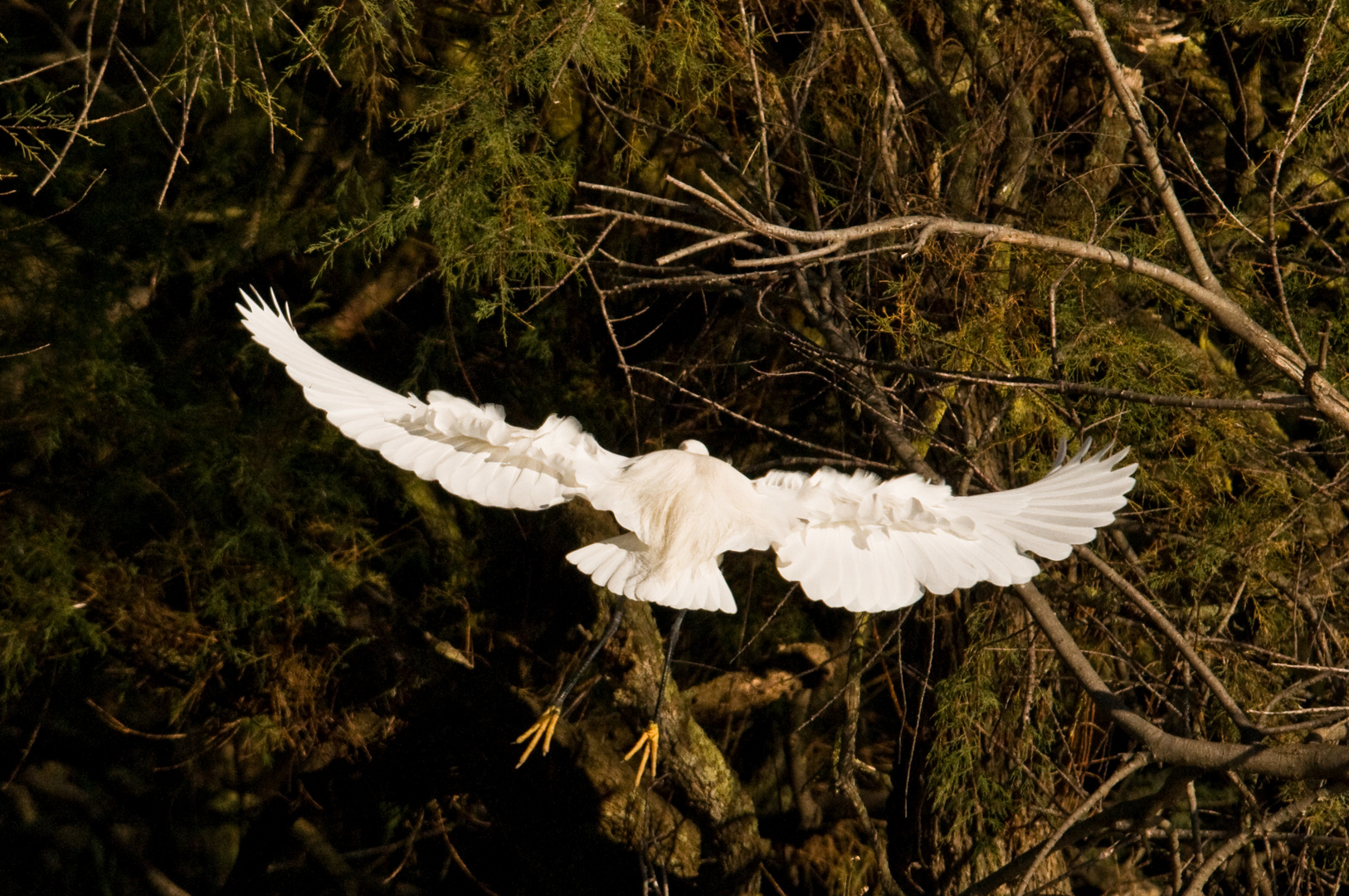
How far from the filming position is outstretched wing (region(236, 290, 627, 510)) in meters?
1.42

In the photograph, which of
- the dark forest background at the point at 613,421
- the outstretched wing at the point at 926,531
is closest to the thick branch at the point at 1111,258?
the outstretched wing at the point at 926,531

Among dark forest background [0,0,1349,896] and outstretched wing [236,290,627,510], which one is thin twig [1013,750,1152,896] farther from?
outstretched wing [236,290,627,510]

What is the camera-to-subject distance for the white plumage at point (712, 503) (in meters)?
1.33

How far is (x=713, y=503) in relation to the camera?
1438mm

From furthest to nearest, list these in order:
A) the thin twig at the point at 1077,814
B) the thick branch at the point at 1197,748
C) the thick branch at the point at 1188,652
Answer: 1. the thin twig at the point at 1077,814
2. the thick branch at the point at 1188,652
3. the thick branch at the point at 1197,748

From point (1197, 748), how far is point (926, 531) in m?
0.38

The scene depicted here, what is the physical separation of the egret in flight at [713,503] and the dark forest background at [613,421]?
0.78 feet

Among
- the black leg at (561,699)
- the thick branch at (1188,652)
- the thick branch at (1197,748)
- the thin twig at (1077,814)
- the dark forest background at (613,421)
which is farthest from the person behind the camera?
the dark forest background at (613,421)

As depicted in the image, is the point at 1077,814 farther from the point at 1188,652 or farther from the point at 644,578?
the point at 644,578

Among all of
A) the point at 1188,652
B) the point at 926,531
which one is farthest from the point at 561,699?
the point at 1188,652

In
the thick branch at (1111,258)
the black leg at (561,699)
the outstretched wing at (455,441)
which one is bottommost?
the black leg at (561,699)

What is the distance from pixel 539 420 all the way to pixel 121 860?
4.44 feet

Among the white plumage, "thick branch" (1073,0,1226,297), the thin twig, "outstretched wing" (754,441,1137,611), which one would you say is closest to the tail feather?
the white plumage

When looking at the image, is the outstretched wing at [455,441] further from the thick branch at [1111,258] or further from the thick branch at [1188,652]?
the thick branch at [1188,652]
